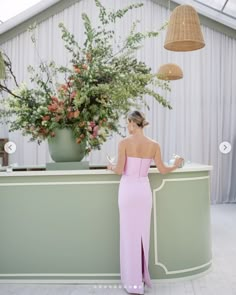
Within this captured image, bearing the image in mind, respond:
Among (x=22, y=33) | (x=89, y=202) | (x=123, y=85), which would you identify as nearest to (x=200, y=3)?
(x=22, y=33)

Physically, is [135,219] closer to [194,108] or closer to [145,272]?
[145,272]

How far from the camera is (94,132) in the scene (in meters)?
4.27

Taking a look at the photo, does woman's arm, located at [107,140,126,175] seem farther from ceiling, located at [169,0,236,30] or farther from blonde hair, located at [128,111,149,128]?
ceiling, located at [169,0,236,30]

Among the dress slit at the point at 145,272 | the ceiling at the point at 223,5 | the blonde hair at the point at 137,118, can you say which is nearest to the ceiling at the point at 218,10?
the ceiling at the point at 223,5

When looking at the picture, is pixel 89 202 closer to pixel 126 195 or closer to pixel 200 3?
pixel 126 195

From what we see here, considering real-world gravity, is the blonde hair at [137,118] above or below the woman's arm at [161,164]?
above

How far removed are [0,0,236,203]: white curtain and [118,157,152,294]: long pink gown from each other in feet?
19.9

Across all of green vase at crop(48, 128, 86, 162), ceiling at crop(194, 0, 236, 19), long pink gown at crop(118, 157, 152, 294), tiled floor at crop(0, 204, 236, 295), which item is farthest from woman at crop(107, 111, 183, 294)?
ceiling at crop(194, 0, 236, 19)

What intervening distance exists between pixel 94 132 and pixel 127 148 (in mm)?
622

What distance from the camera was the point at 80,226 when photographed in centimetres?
402

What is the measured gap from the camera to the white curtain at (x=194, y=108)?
9.84m

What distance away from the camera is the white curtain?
32.3 ft

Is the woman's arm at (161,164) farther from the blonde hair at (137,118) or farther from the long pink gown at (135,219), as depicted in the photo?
the blonde hair at (137,118)

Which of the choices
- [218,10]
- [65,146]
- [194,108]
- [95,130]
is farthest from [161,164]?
[218,10]
